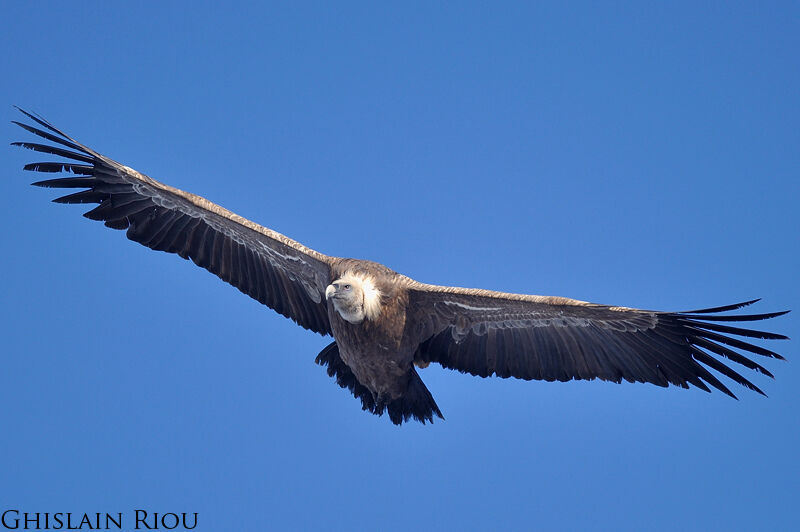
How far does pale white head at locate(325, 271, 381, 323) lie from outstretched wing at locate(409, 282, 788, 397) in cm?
46

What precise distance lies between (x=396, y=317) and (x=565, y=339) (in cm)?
175

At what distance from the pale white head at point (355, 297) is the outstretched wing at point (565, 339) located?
0.46m

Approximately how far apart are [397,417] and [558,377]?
70.1 inches

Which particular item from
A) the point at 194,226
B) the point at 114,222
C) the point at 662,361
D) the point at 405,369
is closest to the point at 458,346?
the point at 405,369

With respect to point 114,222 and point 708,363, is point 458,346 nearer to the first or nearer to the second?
point 708,363

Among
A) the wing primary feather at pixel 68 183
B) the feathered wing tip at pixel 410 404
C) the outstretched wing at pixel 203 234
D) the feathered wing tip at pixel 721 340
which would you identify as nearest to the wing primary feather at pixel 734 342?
the feathered wing tip at pixel 721 340

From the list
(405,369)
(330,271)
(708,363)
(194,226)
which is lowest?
(708,363)

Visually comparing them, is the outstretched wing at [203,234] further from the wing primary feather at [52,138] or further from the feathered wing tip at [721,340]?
the feathered wing tip at [721,340]

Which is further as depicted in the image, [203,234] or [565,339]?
[203,234]

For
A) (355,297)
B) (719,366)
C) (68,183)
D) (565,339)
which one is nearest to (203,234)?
(68,183)

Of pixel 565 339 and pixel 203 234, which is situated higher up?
pixel 203 234

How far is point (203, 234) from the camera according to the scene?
36.8 feet

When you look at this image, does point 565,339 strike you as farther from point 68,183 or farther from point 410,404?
point 68,183

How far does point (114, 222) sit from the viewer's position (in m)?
11.0
